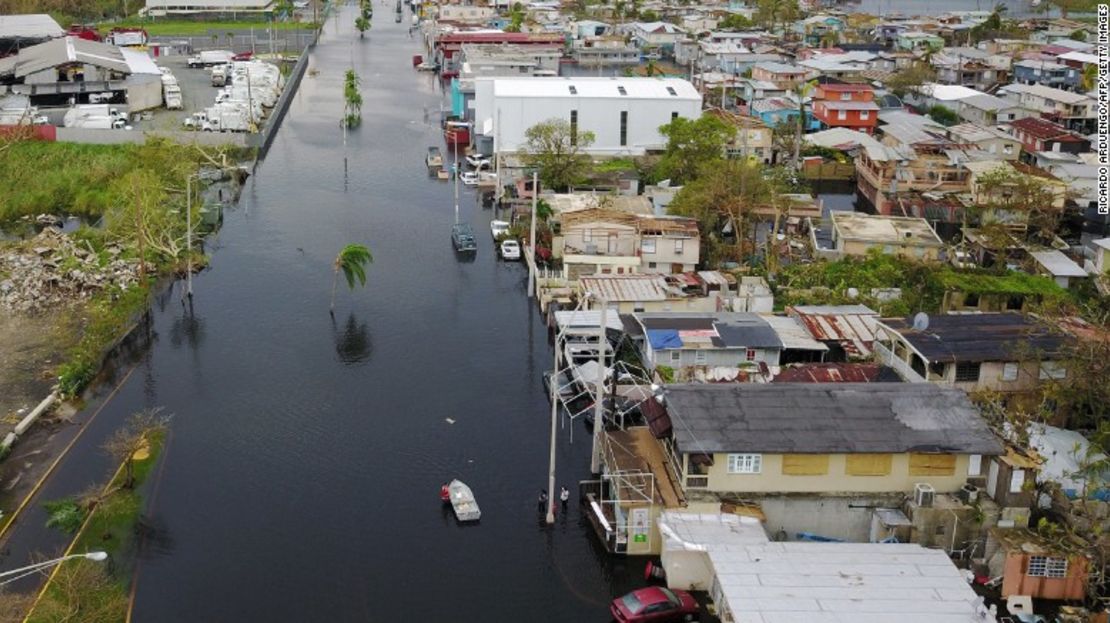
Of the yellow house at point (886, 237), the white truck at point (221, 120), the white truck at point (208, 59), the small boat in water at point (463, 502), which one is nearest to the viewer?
the small boat in water at point (463, 502)

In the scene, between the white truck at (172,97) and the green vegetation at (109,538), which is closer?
the green vegetation at (109,538)

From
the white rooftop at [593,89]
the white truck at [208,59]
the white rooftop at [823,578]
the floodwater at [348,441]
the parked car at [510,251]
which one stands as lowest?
the floodwater at [348,441]

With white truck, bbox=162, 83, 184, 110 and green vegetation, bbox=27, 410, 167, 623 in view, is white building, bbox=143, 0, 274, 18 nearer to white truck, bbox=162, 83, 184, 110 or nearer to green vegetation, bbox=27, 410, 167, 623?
white truck, bbox=162, 83, 184, 110

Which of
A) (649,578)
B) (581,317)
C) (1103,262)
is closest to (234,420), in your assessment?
(581,317)

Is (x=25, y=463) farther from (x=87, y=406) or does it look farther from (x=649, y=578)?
(x=649, y=578)

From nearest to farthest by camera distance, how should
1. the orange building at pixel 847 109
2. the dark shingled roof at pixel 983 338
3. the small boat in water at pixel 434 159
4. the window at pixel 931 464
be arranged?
the window at pixel 931 464
the dark shingled roof at pixel 983 338
the small boat in water at pixel 434 159
the orange building at pixel 847 109

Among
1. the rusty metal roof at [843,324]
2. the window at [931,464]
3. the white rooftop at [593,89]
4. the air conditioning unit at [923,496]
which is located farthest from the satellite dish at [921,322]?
the white rooftop at [593,89]

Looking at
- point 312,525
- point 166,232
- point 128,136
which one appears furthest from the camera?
point 128,136

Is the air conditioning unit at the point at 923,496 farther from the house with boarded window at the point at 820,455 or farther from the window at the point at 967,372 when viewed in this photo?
the window at the point at 967,372

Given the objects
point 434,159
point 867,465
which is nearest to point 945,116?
point 434,159
